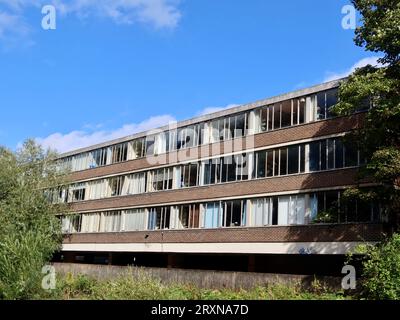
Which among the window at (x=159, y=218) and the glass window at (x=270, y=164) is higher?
the glass window at (x=270, y=164)

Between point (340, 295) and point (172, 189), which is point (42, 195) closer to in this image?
point (172, 189)

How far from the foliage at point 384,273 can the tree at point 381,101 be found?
3.82 m

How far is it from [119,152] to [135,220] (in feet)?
27.2

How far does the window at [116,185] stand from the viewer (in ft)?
174

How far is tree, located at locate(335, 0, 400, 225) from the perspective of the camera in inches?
992

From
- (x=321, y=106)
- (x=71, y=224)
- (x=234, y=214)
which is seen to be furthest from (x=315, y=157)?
(x=71, y=224)

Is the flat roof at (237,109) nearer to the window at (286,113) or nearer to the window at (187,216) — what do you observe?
the window at (286,113)

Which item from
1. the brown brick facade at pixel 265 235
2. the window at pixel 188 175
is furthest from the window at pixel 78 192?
the window at pixel 188 175

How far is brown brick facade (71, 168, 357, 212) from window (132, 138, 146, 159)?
3.94 metres

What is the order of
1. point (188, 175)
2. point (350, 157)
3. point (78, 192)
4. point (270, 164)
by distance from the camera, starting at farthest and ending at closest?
point (78, 192) → point (188, 175) → point (270, 164) → point (350, 157)

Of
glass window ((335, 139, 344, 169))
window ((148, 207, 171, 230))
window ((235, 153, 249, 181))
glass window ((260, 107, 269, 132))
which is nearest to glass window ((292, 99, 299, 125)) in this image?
glass window ((260, 107, 269, 132))

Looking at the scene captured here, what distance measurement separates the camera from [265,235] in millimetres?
36844

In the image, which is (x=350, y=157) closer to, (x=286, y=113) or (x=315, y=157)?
(x=315, y=157)
